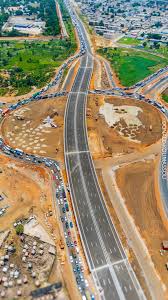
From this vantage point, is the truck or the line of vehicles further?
the truck

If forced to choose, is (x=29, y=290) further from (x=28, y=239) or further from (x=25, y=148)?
(x=25, y=148)

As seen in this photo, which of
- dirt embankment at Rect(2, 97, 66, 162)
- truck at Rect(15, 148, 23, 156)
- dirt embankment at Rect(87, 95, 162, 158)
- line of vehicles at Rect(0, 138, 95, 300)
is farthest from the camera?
dirt embankment at Rect(87, 95, 162, 158)

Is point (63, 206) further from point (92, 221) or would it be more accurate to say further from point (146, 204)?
point (146, 204)

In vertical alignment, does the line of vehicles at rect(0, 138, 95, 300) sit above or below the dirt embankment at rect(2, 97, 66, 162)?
below

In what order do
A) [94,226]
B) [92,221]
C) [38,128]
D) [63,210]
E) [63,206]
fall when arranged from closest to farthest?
[94,226], [92,221], [63,210], [63,206], [38,128]

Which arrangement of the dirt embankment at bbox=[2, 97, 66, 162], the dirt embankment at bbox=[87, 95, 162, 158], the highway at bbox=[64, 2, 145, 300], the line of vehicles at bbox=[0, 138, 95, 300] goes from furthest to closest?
the dirt embankment at bbox=[87, 95, 162, 158]
the dirt embankment at bbox=[2, 97, 66, 162]
the line of vehicles at bbox=[0, 138, 95, 300]
the highway at bbox=[64, 2, 145, 300]

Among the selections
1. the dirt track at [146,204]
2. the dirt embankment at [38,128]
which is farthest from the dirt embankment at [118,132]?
the dirt embankment at [38,128]

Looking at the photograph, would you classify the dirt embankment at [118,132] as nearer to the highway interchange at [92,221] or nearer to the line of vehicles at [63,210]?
the highway interchange at [92,221]

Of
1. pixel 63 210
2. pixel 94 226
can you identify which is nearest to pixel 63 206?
pixel 63 210

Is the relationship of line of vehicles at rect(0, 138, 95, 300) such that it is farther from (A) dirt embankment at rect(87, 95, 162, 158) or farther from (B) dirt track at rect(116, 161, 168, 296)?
(B) dirt track at rect(116, 161, 168, 296)

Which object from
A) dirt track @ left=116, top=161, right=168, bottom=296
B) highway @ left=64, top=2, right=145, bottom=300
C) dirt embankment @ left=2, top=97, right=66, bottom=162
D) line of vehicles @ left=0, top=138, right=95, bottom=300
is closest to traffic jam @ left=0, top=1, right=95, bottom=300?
line of vehicles @ left=0, top=138, right=95, bottom=300
